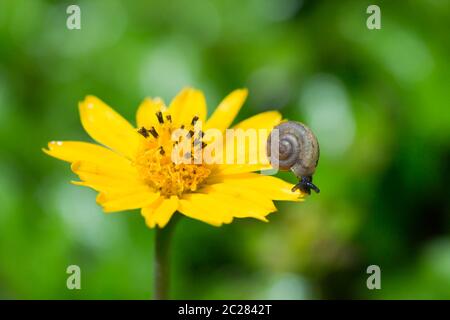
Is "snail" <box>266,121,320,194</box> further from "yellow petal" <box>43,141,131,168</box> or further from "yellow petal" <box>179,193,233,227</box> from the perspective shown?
"yellow petal" <box>43,141,131,168</box>

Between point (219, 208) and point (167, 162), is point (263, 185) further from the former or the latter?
point (167, 162)

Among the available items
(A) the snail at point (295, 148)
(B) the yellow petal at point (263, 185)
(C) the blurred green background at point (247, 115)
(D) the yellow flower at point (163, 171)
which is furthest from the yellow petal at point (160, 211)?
(C) the blurred green background at point (247, 115)

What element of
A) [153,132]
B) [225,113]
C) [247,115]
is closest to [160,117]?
[153,132]

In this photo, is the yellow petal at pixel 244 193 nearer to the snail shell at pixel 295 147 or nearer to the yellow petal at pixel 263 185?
the yellow petal at pixel 263 185

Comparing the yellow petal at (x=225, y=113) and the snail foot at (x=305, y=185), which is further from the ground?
the yellow petal at (x=225, y=113)

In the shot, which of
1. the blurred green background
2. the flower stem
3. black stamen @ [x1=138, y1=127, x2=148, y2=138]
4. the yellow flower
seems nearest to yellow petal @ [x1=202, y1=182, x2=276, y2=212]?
the yellow flower

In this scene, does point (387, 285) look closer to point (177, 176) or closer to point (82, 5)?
point (177, 176)
